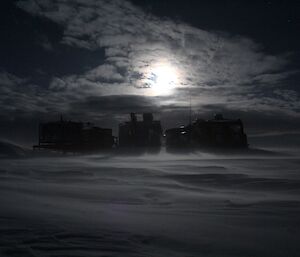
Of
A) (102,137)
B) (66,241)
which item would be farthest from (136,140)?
(66,241)

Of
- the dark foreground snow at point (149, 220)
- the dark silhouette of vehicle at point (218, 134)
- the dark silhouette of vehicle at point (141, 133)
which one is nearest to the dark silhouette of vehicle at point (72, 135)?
the dark silhouette of vehicle at point (141, 133)

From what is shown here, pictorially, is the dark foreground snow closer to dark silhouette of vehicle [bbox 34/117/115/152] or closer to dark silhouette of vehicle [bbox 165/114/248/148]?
dark silhouette of vehicle [bbox 165/114/248/148]

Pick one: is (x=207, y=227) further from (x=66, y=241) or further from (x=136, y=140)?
(x=136, y=140)

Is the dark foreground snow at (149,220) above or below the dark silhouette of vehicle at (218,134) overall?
below

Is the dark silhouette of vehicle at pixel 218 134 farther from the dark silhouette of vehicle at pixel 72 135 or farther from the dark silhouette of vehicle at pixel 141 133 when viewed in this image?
the dark silhouette of vehicle at pixel 72 135

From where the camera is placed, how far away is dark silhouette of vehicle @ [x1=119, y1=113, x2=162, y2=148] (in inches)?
1299

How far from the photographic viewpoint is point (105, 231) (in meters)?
3.21

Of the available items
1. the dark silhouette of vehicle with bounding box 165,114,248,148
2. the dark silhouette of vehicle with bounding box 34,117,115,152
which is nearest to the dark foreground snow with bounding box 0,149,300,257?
the dark silhouette of vehicle with bounding box 165,114,248,148

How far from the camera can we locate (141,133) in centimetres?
3319

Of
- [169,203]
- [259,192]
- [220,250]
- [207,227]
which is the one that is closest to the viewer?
[220,250]

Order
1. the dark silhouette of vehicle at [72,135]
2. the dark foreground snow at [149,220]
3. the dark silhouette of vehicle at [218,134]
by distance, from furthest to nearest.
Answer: the dark silhouette of vehicle at [72,135], the dark silhouette of vehicle at [218,134], the dark foreground snow at [149,220]

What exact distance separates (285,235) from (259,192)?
2911 mm

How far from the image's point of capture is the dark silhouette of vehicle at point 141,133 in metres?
33.0

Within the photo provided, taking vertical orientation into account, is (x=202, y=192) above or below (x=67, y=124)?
below
